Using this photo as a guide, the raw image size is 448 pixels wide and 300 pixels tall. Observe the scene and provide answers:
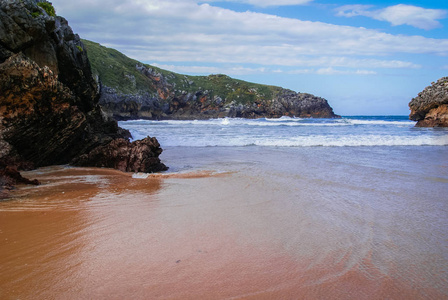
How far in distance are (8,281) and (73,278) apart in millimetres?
463

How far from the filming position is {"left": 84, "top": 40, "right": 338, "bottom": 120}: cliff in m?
65.1

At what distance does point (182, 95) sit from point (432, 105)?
57.4 meters

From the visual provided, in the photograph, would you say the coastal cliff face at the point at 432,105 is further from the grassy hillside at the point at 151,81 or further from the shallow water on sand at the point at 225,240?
the grassy hillside at the point at 151,81

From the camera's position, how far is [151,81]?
260ft

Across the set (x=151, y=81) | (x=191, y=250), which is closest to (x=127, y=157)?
(x=191, y=250)

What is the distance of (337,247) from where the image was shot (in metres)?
3.28

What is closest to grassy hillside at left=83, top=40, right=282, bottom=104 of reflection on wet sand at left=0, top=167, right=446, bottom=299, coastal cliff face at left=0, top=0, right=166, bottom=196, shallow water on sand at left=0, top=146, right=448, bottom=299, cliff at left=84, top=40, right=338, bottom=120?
cliff at left=84, top=40, right=338, bottom=120

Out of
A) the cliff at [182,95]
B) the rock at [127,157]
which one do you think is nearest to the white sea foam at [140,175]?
the rock at [127,157]

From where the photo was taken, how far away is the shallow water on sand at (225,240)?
2506 millimetres

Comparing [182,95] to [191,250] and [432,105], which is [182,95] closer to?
[432,105]

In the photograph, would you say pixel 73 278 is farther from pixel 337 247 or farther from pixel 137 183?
pixel 137 183

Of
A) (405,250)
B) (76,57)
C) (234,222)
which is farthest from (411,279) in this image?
(76,57)

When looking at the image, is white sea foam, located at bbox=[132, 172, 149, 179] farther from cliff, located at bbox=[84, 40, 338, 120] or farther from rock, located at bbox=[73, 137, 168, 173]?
cliff, located at bbox=[84, 40, 338, 120]

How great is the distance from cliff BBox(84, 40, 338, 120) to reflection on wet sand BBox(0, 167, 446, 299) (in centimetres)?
5778
